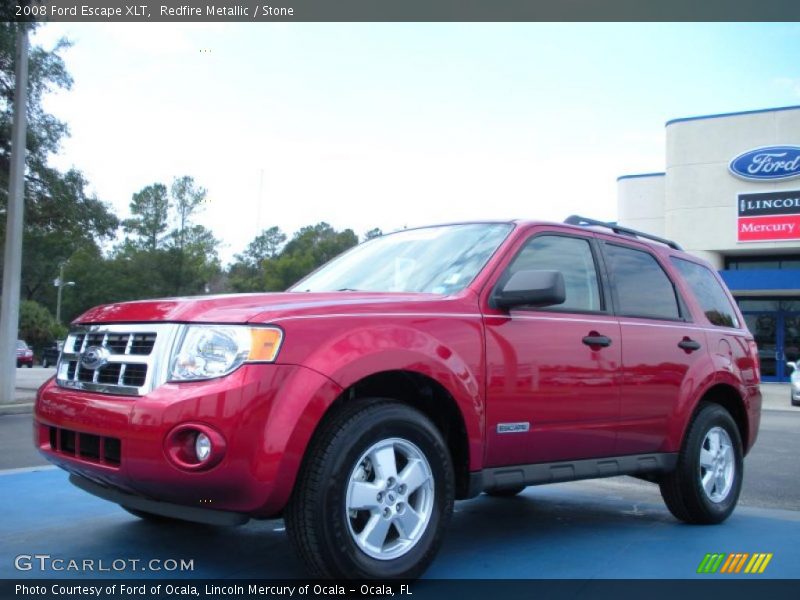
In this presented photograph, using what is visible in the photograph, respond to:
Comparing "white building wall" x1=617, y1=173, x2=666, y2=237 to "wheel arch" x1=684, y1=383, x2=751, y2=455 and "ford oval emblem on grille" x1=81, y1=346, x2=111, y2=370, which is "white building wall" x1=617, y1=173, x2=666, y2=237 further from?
"ford oval emblem on grille" x1=81, y1=346, x2=111, y2=370

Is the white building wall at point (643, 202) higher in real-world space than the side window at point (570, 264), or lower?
higher

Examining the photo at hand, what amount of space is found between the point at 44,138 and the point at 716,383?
55.7ft

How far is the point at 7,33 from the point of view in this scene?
51.3ft

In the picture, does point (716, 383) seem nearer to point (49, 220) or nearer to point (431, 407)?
point (431, 407)

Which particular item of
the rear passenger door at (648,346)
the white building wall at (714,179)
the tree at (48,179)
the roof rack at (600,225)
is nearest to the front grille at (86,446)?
the rear passenger door at (648,346)

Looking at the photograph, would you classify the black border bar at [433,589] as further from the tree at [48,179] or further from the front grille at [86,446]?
the tree at [48,179]

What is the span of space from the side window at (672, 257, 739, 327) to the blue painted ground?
1.44 meters

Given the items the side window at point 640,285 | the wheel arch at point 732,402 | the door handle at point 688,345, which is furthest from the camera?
the wheel arch at point 732,402

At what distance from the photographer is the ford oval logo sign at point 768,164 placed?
2956 cm

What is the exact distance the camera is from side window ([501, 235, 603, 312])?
4.77 metres

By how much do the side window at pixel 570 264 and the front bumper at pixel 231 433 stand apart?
5.75 feet

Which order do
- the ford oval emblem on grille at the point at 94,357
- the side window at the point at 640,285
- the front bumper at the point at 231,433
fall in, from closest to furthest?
the front bumper at the point at 231,433 < the ford oval emblem on grille at the point at 94,357 < the side window at the point at 640,285

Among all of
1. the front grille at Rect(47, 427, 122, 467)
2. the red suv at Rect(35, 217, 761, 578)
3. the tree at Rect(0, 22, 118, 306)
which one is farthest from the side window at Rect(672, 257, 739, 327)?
the tree at Rect(0, 22, 118, 306)

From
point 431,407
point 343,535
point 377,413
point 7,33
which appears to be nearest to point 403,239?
point 431,407
